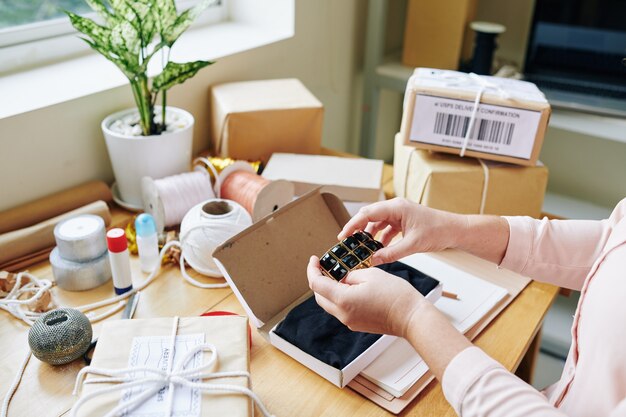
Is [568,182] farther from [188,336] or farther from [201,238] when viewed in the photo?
[188,336]

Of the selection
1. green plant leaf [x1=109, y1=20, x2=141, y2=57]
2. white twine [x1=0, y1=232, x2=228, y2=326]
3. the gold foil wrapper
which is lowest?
white twine [x1=0, y1=232, x2=228, y2=326]

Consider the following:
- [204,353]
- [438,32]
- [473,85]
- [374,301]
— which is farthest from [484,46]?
[204,353]

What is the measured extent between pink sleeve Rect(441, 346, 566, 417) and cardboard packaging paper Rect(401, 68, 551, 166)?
553 millimetres

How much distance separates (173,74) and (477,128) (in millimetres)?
607

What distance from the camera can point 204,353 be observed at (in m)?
0.73

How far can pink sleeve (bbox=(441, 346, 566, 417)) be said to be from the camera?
613 millimetres

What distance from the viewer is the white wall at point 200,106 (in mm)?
1078

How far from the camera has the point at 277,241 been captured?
931 millimetres

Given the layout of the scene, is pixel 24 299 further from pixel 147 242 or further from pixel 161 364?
pixel 161 364

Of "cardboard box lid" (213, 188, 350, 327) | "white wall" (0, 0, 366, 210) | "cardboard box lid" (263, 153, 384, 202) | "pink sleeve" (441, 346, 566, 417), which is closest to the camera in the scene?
"pink sleeve" (441, 346, 566, 417)

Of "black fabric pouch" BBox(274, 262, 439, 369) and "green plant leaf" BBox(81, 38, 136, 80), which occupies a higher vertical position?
"green plant leaf" BBox(81, 38, 136, 80)

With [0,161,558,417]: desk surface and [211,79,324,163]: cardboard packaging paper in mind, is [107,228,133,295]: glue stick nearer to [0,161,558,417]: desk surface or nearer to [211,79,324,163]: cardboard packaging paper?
[0,161,558,417]: desk surface

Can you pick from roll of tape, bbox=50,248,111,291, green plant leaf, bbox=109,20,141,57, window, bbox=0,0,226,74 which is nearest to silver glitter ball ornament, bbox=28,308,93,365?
roll of tape, bbox=50,248,111,291

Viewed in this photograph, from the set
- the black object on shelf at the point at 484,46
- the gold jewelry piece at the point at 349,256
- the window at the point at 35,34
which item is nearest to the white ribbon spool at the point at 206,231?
the gold jewelry piece at the point at 349,256
